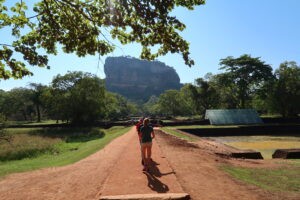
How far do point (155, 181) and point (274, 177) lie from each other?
474cm

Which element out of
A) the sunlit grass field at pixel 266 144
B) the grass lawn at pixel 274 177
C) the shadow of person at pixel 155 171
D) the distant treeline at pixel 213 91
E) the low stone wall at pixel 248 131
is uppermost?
the distant treeline at pixel 213 91

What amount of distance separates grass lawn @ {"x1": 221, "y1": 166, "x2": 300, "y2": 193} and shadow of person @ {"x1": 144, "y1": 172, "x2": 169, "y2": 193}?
3061 mm

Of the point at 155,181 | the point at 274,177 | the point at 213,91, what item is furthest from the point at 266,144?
the point at 213,91

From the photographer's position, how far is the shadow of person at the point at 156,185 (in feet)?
19.1

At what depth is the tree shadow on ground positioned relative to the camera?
19.2ft

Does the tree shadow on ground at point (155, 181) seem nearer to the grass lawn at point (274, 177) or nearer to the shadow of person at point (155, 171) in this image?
the shadow of person at point (155, 171)

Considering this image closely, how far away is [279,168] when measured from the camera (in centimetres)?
947

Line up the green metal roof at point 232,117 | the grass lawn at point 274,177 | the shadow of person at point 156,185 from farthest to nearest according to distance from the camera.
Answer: the green metal roof at point 232,117 → the grass lawn at point 274,177 → the shadow of person at point 156,185

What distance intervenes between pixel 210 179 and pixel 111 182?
322 cm

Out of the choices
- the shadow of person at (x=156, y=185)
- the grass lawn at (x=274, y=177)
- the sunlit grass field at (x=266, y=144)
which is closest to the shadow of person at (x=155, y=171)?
the shadow of person at (x=156, y=185)

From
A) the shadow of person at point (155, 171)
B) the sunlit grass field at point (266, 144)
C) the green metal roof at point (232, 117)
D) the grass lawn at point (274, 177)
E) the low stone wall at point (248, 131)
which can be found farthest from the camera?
the green metal roof at point (232, 117)

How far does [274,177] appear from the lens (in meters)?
7.97

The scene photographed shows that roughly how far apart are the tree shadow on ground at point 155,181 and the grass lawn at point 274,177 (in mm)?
2815

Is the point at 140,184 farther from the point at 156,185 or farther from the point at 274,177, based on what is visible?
the point at 274,177
